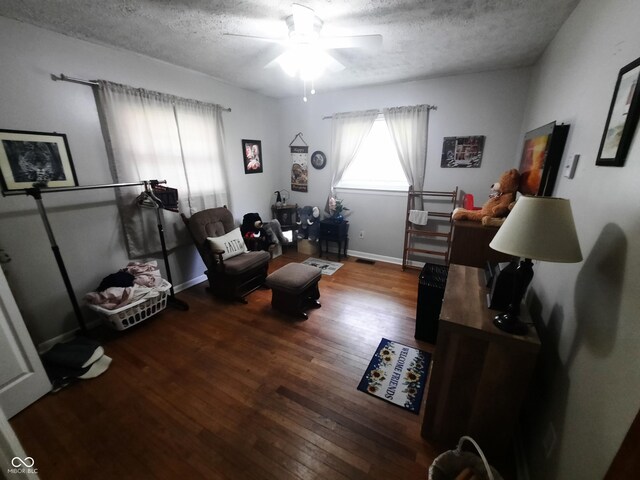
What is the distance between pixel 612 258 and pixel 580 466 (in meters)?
0.70

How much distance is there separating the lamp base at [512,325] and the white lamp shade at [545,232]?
0.37m

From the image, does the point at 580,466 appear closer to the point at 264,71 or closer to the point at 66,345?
the point at 66,345

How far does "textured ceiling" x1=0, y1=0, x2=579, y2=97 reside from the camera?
Answer: 1.64m

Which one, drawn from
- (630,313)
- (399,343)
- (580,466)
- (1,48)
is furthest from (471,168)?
(1,48)

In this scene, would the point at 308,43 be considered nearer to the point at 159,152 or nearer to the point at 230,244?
the point at 159,152

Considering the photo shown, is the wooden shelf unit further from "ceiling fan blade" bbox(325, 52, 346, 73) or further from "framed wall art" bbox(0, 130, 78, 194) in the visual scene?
"framed wall art" bbox(0, 130, 78, 194)

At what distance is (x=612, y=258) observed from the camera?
Answer: 2.90 feet

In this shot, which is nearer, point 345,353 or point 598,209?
point 598,209

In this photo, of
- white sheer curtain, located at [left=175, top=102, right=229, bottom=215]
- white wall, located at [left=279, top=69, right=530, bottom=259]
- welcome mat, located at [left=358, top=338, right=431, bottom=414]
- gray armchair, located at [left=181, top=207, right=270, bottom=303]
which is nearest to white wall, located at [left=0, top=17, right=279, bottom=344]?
white sheer curtain, located at [left=175, top=102, right=229, bottom=215]

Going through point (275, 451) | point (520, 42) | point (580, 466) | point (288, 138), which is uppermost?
point (520, 42)

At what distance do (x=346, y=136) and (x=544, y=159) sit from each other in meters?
2.55

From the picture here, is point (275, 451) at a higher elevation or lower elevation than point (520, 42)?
lower

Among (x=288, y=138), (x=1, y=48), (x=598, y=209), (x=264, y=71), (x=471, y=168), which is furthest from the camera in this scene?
(x=288, y=138)

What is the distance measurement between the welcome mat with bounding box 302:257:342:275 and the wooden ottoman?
3.09ft
